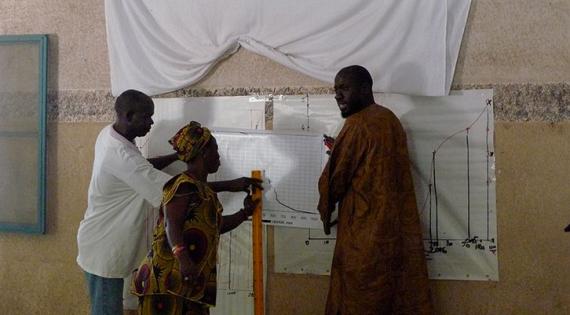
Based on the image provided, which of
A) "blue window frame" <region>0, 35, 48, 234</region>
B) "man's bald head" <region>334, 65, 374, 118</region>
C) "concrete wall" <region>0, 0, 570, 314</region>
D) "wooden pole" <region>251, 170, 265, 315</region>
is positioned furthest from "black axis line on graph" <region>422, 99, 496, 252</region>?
"blue window frame" <region>0, 35, 48, 234</region>

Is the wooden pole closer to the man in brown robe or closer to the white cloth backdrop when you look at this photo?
the man in brown robe

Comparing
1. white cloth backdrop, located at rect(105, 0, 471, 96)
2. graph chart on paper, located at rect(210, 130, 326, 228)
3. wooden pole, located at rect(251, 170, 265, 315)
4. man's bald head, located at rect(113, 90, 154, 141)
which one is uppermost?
white cloth backdrop, located at rect(105, 0, 471, 96)

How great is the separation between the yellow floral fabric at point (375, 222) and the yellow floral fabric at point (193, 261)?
1.95ft

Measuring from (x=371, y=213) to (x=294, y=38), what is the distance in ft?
3.12

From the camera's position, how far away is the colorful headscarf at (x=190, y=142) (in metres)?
1.80

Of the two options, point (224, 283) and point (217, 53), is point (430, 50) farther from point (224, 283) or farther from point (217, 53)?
point (224, 283)

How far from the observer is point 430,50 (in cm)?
233

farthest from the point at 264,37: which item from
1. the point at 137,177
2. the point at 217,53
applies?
the point at 137,177

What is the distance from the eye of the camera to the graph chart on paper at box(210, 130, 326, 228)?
8.11 ft

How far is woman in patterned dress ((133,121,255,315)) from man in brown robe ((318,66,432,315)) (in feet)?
1.90

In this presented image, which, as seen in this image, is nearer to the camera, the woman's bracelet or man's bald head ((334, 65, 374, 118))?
the woman's bracelet

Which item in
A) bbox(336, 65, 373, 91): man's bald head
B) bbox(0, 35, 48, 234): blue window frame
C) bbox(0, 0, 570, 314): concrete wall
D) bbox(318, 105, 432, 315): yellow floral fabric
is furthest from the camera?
bbox(0, 35, 48, 234): blue window frame

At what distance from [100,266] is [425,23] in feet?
6.00

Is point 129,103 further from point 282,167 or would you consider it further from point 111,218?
point 282,167
